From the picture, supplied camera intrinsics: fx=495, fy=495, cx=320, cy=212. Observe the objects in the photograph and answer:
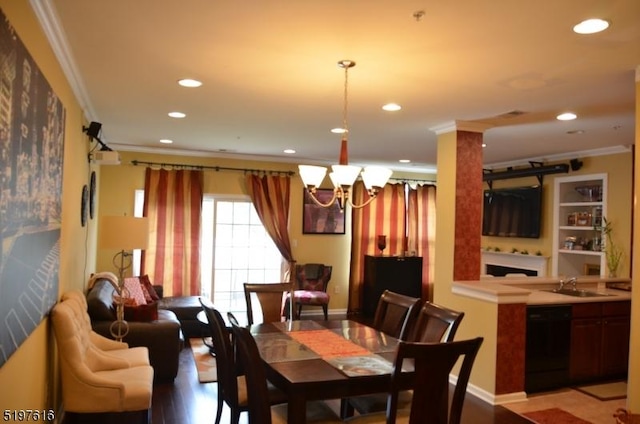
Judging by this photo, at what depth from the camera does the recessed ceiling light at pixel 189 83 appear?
11.5ft

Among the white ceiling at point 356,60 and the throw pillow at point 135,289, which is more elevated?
the white ceiling at point 356,60

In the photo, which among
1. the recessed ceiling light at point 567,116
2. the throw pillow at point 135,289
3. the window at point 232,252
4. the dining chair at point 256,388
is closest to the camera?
the dining chair at point 256,388

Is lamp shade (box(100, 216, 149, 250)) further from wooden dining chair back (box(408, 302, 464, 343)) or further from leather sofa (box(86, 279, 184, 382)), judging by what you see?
wooden dining chair back (box(408, 302, 464, 343))

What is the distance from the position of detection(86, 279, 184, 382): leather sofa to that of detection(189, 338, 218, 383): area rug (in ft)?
1.01

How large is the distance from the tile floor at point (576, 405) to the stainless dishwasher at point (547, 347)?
0.39 ft

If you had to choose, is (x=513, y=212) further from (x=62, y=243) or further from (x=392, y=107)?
(x=62, y=243)

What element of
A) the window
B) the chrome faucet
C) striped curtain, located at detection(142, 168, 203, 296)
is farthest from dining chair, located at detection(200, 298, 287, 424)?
the window

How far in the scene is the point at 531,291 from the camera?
4.91m

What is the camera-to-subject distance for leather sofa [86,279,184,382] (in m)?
4.32

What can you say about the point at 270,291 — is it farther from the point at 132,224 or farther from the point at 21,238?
the point at 21,238

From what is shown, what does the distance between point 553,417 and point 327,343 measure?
2.06 m

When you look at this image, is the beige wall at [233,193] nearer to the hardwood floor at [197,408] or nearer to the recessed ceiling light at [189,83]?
the hardwood floor at [197,408]

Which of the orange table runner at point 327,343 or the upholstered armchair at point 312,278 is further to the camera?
the upholstered armchair at point 312,278

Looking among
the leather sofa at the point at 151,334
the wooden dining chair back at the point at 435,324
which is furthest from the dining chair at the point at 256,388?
the leather sofa at the point at 151,334
